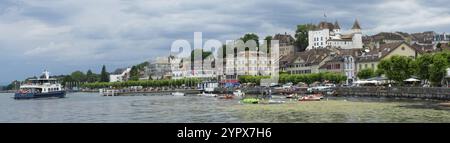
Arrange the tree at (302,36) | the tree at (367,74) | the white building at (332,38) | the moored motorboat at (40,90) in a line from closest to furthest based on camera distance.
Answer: the tree at (367,74)
the moored motorboat at (40,90)
the white building at (332,38)
the tree at (302,36)

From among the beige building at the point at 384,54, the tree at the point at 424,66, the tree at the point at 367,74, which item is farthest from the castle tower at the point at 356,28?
the tree at the point at 424,66

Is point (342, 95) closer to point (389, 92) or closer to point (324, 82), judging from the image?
point (389, 92)

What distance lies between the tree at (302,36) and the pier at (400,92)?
94.0 m

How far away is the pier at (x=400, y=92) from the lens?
67.8 metres

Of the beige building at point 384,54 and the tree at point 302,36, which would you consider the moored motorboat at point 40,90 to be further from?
the tree at point 302,36

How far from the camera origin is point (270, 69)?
163 m

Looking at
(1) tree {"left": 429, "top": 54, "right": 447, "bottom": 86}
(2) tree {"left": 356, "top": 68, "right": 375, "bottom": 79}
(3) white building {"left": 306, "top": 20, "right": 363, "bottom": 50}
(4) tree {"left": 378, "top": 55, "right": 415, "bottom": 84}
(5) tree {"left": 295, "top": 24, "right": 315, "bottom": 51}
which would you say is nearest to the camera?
(1) tree {"left": 429, "top": 54, "right": 447, "bottom": 86}

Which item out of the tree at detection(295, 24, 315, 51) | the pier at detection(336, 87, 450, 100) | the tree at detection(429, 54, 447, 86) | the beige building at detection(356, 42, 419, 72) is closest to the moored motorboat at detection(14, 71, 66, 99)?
the pier at detection(336, 87, 450, 100)

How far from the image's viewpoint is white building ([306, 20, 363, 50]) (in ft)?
577

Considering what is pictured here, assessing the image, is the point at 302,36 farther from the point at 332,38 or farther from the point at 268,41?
the point at 332,38

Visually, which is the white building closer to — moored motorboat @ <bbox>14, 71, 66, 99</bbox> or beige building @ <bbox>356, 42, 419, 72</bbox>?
beige building @ <bbox>356, 42, 419, 72</bbox>

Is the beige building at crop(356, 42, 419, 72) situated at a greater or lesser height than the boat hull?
greater

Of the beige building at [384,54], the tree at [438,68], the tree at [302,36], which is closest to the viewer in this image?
the tree at [438,68]

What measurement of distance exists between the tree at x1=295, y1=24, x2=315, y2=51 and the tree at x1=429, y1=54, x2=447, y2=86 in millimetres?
115306
